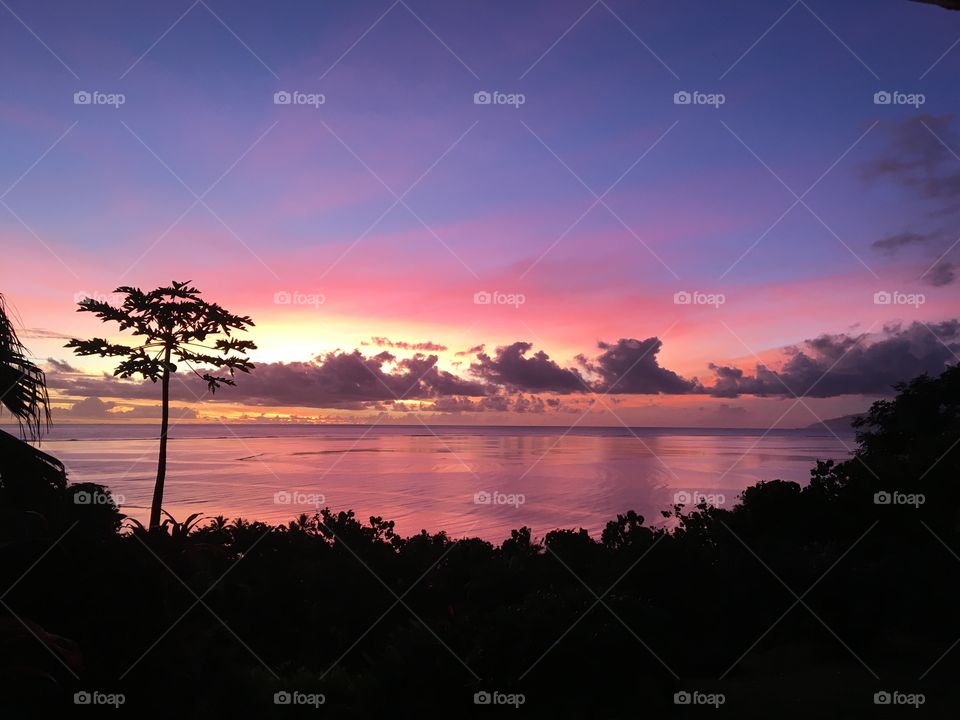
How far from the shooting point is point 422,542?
33.4 feet

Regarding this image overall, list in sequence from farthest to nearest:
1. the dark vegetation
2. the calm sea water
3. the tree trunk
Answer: the calm sea water < the tree trunk < the dark vegetation

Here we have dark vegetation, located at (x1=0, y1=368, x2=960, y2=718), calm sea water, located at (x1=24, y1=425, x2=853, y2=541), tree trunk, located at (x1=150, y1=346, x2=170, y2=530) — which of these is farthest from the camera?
calm sea water, located at (x1=24, y1=425, x2=853, y2=541)

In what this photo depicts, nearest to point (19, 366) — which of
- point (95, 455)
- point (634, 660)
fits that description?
point (634, 660)

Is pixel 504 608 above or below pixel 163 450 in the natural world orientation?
below

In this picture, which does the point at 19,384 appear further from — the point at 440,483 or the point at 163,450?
the point at 440,483

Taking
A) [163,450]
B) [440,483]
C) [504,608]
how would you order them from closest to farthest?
1. [504,608]
2. [163,450]
3. [440,483]

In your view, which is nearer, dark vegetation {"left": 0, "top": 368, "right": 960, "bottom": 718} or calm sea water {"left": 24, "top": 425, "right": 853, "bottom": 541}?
dark vegetation {"left": 0, "top": 368, "right": 960, "bottom": 718}

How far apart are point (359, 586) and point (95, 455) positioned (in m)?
61.2

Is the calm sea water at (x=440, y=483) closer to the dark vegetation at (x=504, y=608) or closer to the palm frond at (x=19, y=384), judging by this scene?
the dark vegetation at (x=504, y=608)

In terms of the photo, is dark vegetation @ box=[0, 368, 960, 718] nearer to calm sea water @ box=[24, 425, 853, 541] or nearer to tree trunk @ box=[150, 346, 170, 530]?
tree trunk @ box=[150, 346, 170, 530]

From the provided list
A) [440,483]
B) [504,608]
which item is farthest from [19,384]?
[440,483]

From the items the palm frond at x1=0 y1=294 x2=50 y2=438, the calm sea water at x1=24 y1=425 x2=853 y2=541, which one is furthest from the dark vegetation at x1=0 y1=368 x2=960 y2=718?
the calm sea water at x1=24 y1=425 x2=853 y2=541

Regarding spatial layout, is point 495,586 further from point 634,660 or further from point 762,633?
point 762,633

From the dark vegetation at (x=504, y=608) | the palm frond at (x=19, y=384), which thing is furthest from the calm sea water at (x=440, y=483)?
the palm frond at (x=19, y=384)
